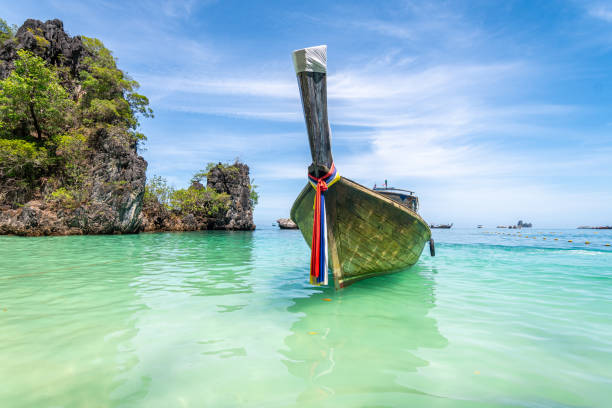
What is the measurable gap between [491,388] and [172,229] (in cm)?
3471

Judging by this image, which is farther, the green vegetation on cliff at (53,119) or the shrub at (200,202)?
the shrub at (200,202)

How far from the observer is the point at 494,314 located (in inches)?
140

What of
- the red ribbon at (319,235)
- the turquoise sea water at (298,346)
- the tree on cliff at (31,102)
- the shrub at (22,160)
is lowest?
the turquoise sea water at (298,346)

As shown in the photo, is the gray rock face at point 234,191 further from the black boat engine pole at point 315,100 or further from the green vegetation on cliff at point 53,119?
the black boat engine pole at point 315,100

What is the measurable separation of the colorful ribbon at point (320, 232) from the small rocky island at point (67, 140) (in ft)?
77.1

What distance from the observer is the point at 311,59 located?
11.0 feet

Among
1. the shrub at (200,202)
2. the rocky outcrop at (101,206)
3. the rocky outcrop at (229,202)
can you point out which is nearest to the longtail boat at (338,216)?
the rocky outcrop at (101,206)

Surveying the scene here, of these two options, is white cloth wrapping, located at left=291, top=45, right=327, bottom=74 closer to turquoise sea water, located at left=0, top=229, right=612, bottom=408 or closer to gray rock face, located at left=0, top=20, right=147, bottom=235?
turquoise sea water, located at left=0, top=229, right=612, bottom=408

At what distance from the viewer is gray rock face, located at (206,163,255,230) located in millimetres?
38938

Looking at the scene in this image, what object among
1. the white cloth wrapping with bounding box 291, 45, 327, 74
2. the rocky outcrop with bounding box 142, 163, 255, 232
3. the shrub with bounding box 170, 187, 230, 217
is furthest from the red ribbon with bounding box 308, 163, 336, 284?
the rocky outcrop with bounding box 142, 163, 255, 232

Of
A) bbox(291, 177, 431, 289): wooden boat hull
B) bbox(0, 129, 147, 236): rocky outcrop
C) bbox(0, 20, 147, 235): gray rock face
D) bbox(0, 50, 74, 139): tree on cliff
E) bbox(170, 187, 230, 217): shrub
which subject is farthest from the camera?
bbox(170, 187, 230, 217): shrub

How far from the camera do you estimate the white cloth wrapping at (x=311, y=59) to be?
3317 mm

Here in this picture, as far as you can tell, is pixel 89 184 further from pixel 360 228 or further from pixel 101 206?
pixel 360 228

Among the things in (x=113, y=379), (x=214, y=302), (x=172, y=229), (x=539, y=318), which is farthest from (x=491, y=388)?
(x=172, y=229)
